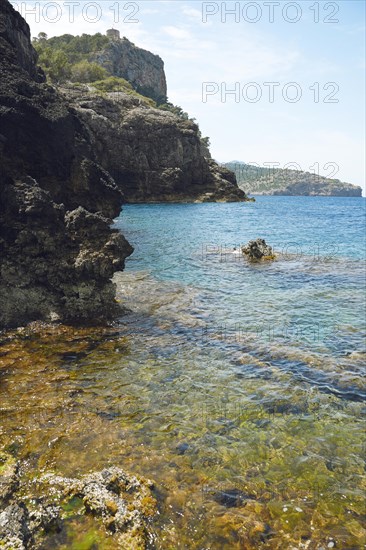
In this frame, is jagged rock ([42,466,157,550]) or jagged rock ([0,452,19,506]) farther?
jagged rock ([0,452,19,506])

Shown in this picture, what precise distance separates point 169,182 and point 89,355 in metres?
107

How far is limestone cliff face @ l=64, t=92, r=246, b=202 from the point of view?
10756 cm

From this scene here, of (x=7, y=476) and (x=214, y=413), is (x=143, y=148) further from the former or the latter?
(x=7, y=476)

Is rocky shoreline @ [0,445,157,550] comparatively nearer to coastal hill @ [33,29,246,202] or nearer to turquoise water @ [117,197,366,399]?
turquoise water @ [117,197,366,399]

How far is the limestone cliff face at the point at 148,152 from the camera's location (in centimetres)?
10756

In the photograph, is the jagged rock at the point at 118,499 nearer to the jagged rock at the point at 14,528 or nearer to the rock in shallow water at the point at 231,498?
the jagged rock at the point at 14,528

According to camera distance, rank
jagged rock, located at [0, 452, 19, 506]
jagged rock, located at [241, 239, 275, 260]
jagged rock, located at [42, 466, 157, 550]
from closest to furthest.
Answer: jagged rock, located at [42, 466, 157, 550] < jagged rock, located at [0, 452, 19, 506] < jagged rock, located at [241, 239, 275, 260]

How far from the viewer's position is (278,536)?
6398 mm

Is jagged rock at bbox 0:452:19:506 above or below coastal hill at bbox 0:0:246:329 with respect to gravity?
below

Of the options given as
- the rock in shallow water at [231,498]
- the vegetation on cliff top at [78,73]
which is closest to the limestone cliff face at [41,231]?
the rock in shallow water at [231,498]

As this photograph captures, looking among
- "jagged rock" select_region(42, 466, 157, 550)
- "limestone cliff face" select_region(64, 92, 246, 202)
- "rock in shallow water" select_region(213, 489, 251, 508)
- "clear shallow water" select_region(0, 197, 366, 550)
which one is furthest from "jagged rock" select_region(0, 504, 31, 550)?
"limestone cliff face" select_region(64, 92, 246, 202)

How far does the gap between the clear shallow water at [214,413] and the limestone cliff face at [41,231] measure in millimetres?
1804

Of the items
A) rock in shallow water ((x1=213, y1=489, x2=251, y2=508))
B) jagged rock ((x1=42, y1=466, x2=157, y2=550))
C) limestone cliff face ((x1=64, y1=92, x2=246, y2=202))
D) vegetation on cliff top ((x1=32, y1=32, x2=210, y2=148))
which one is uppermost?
vegetation on cliff top ((x1=32, y1=32, x2=210, y2=148))

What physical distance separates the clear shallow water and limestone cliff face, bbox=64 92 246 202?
9487cm
